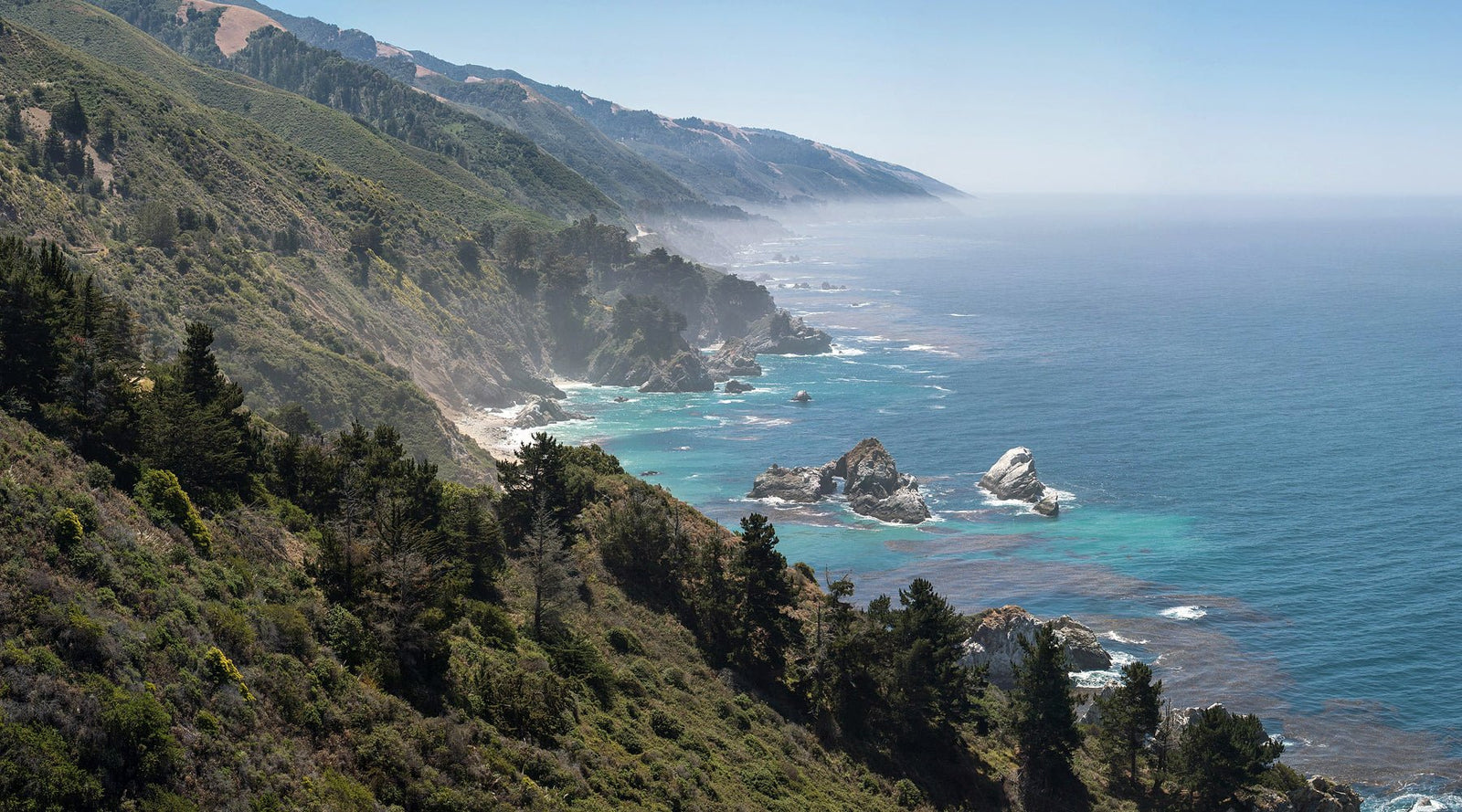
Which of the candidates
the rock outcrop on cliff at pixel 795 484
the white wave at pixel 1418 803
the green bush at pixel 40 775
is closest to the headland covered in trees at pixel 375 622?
the green bush at pixel 40 775

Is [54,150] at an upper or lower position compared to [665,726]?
upper

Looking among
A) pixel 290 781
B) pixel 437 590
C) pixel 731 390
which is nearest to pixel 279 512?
pixel 437 590

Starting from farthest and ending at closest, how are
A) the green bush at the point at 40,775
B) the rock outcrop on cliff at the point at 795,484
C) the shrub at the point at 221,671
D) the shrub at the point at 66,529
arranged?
the rock outcrop on cliff at the point at 795,484, the shrub at the point at 66,529, the shrub at the point at 221,671, the green bush at the point at 40,775

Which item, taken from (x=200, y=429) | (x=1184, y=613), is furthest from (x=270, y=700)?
(x=1184, y=613)

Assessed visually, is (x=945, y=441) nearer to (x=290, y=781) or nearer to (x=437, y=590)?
(x=437, y=590)

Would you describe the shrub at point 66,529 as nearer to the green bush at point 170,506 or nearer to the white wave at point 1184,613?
the green bush at point 170,506

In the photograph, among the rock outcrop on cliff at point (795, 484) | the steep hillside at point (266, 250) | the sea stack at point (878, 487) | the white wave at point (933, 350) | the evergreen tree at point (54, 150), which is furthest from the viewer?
the white wave at point (933, 350)

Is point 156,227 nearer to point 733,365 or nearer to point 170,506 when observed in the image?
point 170,506
